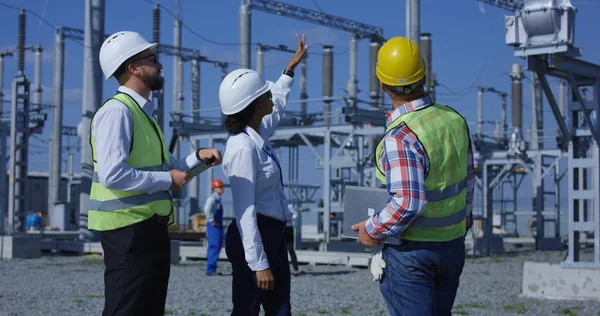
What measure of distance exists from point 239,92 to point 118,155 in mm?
727

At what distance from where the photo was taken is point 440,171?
3.57m

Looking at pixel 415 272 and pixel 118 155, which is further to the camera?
pixel 118 155

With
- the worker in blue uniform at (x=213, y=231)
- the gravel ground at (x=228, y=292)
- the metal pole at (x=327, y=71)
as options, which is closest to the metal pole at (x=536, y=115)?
the metal pole at (x=327, y=71)

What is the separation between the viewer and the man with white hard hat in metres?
3.91

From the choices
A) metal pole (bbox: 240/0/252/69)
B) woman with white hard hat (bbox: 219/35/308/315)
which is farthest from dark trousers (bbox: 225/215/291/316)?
metal pole (bbox: 240/0/252/69)

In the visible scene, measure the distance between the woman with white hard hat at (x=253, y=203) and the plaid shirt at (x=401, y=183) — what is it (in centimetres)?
77

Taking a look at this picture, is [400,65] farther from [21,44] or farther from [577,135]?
[21,44]

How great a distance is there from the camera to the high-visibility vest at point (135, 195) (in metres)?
3.95

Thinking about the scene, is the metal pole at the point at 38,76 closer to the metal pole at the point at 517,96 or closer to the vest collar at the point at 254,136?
the metal pole at the point at 517,96

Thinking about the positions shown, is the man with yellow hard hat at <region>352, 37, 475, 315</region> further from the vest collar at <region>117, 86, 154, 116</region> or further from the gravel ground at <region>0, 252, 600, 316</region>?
the gravel ground at <region>0, 252, 600, 316</region>

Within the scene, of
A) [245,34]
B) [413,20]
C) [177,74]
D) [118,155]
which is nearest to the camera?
[118,155]

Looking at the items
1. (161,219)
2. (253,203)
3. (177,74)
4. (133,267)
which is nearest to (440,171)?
(253,203)

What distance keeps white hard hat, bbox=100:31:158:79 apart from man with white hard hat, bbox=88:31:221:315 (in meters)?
0.16

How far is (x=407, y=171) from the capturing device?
11.4 feet
